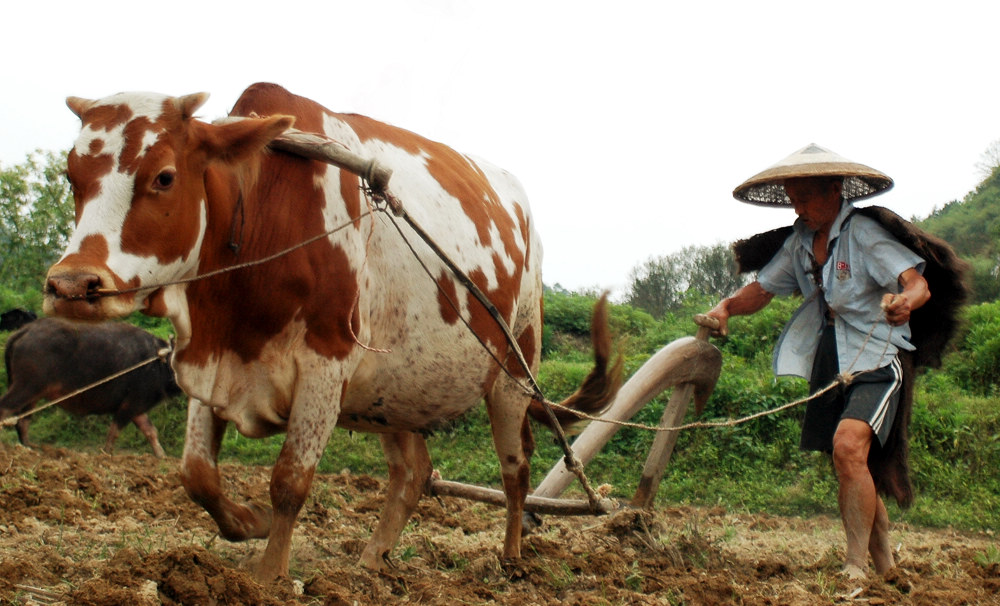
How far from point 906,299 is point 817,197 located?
2.41 feet

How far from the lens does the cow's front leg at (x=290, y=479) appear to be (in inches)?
134

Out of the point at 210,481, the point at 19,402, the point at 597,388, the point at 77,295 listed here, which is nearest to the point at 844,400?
the point at 597,388

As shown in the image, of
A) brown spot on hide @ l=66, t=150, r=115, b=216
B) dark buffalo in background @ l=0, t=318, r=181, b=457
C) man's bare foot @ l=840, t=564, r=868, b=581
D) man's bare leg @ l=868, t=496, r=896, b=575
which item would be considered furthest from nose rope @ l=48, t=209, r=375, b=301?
dark buffalo in background @ l=0, t=318, r=181, b=457

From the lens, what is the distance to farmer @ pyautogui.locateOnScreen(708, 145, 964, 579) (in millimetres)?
4113

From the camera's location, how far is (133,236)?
294 centimetres

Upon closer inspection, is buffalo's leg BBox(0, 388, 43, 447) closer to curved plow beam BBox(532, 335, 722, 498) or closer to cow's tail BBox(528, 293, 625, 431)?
cow's tail BBox(528, 293, 625, 431)

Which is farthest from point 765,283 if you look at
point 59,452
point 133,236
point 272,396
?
point 59,452

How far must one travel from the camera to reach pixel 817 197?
4.56 m

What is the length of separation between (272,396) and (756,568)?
7.62 ft

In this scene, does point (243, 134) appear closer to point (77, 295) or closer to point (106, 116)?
point (106, 116)

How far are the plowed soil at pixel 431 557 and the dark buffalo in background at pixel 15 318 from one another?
4.77 meters

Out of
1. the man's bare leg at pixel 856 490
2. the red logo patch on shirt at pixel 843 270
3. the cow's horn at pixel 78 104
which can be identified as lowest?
the man's bare leg at pixel 856 490

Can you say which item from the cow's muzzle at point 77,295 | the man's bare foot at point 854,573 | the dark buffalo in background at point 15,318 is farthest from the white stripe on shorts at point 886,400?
the dark buffalo in background at point 15,318

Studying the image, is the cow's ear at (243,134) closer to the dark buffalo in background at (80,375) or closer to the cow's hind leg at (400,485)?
the cow's hind leg at (400,485)
